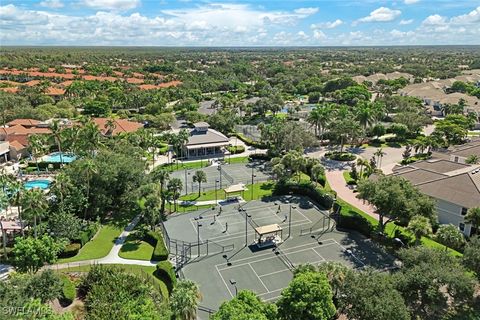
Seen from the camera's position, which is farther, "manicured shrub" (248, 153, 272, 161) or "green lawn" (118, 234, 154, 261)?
"manicured shrub" (248, 153, 272, 161)

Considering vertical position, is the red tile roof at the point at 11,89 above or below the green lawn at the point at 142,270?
above

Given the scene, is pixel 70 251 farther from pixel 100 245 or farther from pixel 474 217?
pixel 474 217

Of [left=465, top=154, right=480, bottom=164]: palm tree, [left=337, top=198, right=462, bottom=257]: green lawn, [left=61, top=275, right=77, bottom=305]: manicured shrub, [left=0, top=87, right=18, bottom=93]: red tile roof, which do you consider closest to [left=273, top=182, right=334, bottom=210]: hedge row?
[left=337, top=198, right=462, bottom=257]: green lawn

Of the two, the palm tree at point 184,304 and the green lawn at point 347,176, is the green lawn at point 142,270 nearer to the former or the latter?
the palm tree at point 184,304

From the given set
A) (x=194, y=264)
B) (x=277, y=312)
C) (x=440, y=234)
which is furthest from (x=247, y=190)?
(x=277, y=312)

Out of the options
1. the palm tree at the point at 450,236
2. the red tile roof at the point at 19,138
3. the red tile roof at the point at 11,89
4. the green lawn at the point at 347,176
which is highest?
the red tile roof at the point at 11,89

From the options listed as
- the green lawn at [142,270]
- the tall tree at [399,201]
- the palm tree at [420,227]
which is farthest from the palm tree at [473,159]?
the green lawn at [142,270]

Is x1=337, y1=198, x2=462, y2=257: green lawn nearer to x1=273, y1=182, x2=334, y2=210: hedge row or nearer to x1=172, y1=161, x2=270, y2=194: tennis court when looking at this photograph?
x1=273, y1=182, x2=334, y2=210: hedge row
